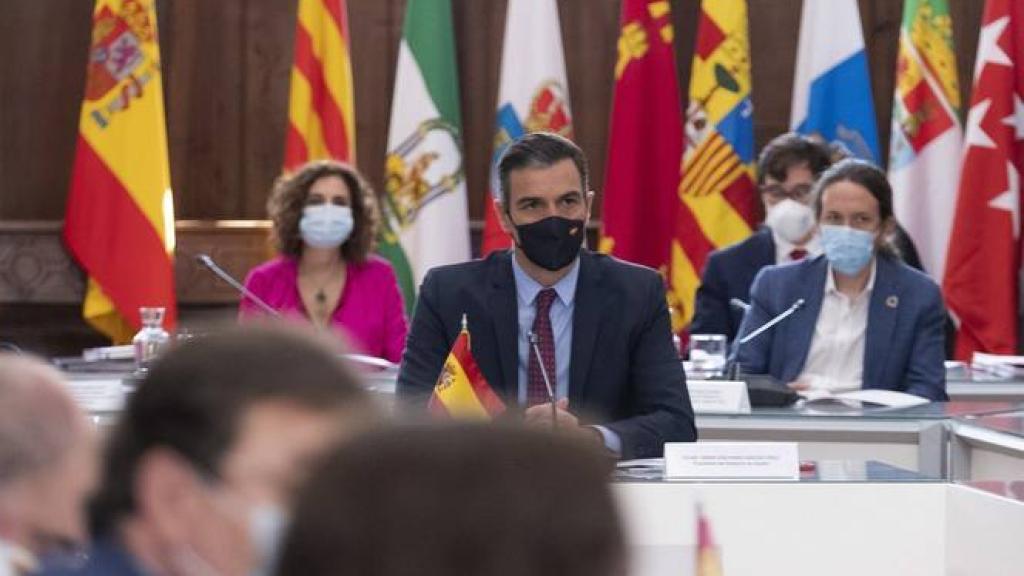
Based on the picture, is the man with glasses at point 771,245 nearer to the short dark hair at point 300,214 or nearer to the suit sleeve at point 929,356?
the short dark hair at point 300,214

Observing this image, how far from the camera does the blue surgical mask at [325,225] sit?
6.08m

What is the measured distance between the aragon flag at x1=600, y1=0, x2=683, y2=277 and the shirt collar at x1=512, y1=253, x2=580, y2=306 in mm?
3798

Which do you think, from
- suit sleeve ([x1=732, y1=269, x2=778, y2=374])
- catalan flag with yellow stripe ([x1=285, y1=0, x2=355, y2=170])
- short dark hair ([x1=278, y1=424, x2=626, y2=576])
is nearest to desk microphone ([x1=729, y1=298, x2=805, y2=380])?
suit sleeve ([x1=732, y1=269, x2=778, y2=374])

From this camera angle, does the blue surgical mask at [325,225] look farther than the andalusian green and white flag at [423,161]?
No

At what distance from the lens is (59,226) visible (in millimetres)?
7629

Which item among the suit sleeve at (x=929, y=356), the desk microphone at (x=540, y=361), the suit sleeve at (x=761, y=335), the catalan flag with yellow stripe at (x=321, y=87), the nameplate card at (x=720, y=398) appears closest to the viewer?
the desk microphone at (x=540, y=361)

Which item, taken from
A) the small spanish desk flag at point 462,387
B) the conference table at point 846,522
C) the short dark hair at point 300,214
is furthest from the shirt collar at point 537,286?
the short dark hair at point 300,214

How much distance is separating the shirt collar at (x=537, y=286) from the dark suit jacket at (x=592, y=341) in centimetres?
2

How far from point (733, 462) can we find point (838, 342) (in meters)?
2.00

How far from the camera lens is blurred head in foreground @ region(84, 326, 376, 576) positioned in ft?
3.74

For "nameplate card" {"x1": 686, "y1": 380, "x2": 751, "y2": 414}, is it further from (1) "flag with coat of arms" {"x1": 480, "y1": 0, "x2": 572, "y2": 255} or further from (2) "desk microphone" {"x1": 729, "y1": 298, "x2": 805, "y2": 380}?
(1) "flag with coat of arms" {"x1": 480, "y1": 0, "x2": 572, "y2": 255}

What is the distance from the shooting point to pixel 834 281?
5.20 metres

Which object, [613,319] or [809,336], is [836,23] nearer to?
[809,336]

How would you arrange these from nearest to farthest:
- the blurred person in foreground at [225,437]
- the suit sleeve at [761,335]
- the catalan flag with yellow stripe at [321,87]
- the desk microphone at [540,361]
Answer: the blurred person in foreground at [225,437]
the desk microphone at [540,361]
the suit sleeve at [761,335]
the catalan flag with yellow stripe at [321,87]
